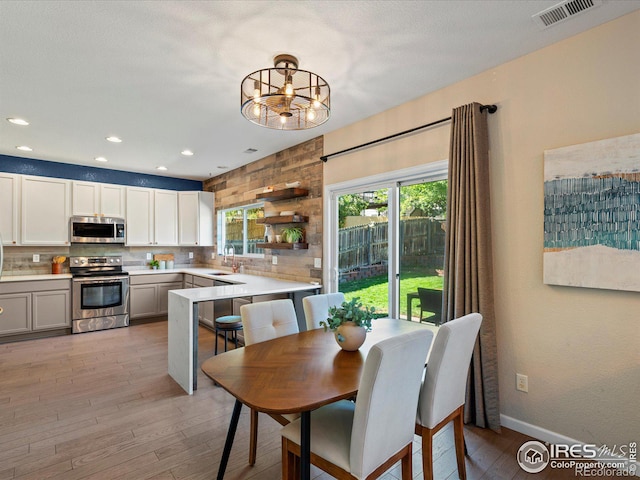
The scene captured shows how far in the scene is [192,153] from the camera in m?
4.86

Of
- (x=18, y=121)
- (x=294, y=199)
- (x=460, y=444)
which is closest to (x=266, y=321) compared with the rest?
(x=460, y=444)

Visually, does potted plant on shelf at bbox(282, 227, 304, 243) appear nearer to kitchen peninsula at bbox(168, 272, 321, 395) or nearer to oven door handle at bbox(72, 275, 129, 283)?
kitchen peninsula at bbox(168, 272, 321, 395)

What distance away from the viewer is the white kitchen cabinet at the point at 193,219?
635 cm

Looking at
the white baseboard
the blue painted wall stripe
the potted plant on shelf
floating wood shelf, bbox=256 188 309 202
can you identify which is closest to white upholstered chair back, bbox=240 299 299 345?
the white baseboard

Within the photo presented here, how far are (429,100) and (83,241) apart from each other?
5.37m

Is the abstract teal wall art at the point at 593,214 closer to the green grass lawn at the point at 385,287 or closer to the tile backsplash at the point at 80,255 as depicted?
the green grass lawn at the point at 385,287

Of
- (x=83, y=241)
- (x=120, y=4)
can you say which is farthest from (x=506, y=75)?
(x=83, y=241)

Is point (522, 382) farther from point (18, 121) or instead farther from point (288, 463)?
point (18, 121)

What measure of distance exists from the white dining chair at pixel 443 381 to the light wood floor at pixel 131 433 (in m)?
0.40

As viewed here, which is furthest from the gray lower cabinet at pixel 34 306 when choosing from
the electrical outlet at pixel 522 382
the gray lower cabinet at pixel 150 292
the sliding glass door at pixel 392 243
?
the electrical outlet at pixel 522 382

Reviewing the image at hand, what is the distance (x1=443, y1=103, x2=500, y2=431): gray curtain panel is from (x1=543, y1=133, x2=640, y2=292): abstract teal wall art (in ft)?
1.27

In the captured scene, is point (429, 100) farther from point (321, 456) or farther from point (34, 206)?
point (34, 206)

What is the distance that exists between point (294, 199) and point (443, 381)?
3228mm

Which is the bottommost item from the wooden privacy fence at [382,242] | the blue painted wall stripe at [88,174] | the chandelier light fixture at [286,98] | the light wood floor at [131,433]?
the light wood floor at [131,433]
